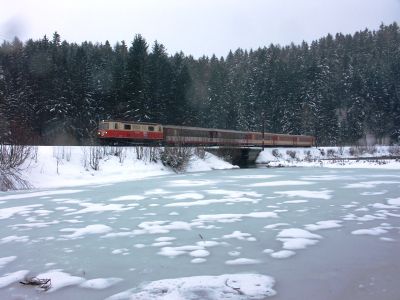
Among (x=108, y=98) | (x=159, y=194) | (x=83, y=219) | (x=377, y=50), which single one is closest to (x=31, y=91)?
(x=108, y=98)

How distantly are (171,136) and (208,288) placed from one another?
40.4 meters

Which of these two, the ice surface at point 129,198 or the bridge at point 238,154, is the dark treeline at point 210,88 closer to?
the bridge at point 238,154

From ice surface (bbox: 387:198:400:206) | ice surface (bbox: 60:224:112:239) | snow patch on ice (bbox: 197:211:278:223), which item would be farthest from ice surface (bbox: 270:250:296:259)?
ice surface (bbox: 387:198:400:206)

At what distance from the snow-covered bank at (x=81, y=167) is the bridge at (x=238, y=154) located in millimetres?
9153

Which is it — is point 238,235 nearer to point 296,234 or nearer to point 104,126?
point 296,234

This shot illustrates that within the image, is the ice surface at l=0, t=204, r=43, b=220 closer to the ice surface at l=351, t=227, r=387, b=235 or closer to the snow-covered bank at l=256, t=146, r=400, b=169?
the ice surface at l=351, t=227, r=387, b=235

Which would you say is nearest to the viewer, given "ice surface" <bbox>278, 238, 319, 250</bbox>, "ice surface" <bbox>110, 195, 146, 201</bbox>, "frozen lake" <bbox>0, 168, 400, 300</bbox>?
"frozen lake" <bbox>0, 168, 400, 300</bbox>

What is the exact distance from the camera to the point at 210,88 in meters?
86.7

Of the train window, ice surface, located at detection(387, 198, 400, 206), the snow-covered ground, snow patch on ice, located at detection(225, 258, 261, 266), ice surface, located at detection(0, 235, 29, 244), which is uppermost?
the train window

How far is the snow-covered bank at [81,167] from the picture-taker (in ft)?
76.6

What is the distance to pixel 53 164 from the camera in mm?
25375

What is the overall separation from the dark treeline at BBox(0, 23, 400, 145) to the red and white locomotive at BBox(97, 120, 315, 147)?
9.96 metres

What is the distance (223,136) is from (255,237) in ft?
142

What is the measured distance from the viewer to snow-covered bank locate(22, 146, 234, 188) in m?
23.4
